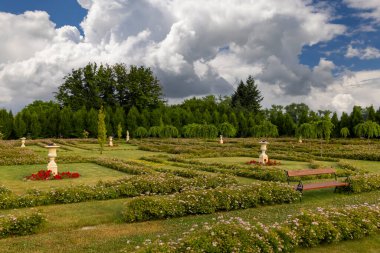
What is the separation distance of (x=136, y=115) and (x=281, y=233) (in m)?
53.9

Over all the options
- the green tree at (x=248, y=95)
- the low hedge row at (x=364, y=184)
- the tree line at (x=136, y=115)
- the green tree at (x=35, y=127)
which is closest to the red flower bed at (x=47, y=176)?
the low hedge row at (x=364, y=184)

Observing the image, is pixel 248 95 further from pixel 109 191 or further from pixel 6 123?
pixel 109 191

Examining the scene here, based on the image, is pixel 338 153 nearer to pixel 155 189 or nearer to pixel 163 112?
pixel 155 189

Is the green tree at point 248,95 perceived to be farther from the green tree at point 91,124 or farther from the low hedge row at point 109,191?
the low hedge row at point 109,191

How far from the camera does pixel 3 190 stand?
11.4 m

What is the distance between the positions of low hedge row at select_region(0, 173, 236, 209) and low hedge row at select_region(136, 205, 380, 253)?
4.77 metres

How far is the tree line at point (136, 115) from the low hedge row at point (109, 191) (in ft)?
107

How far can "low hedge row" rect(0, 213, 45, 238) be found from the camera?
7617mm

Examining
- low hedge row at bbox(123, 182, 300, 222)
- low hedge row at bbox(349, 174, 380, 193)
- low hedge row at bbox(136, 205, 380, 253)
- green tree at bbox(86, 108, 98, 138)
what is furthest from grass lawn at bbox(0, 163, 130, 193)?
green tree at bbox(86, 108, 98, 138)

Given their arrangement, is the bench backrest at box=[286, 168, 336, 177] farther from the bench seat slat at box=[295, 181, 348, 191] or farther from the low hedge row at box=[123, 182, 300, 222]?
the low hedge row at box=[123, 182, 300, 222]

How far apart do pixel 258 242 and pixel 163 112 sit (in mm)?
56633

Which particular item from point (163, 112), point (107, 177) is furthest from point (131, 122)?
point (107, 177)

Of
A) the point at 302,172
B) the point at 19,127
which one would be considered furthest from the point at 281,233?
the point at 19,127

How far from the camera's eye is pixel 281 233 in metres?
6.82
